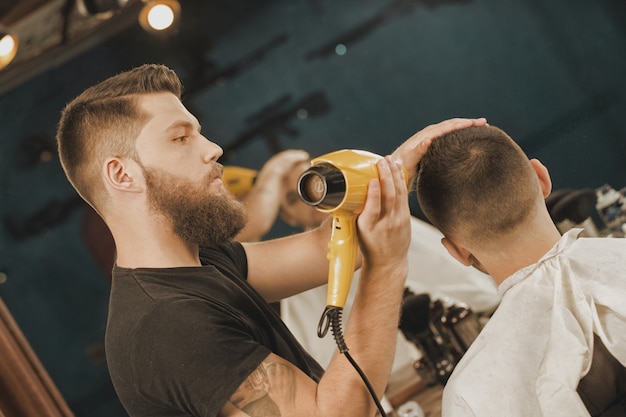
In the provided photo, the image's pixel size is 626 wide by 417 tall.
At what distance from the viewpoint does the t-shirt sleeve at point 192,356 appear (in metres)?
1.14

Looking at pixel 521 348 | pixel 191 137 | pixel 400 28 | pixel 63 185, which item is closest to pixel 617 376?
pixel 521 348

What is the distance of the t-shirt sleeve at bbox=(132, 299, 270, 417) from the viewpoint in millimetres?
→ 1141

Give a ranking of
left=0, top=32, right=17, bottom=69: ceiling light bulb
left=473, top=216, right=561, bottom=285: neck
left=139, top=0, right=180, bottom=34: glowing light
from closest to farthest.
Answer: left=473, top=216, right=561, bottom=285: neck → left=0, top=32, right=17, bottom=69: ceiling light bulb → left=139, top=0, right=180, bottom=34: glowing light

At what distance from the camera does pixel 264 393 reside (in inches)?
45.6

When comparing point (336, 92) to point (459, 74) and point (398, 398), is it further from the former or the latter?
point (398, 398)

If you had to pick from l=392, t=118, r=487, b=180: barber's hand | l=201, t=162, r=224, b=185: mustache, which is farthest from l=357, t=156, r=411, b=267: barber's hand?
l=201, t=162, r=224, b=185: mustache

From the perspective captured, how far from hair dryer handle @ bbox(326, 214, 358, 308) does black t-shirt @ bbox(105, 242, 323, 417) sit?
176mm

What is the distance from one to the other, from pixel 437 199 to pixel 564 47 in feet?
8.53

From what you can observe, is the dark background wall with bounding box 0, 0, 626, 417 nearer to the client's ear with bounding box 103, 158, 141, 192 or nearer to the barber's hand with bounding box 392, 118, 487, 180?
the barber's hand with bounding box 392, 118, 487, 180

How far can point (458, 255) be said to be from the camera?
1449mm

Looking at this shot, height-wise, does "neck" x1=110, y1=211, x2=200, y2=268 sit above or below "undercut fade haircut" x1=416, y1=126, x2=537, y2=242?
above

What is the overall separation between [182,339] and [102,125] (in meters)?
0.54

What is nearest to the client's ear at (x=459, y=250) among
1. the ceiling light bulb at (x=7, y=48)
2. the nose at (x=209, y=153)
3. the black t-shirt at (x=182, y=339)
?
the black t-shirt at (x=182, y=339)

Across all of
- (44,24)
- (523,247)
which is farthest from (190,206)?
(44,24)
